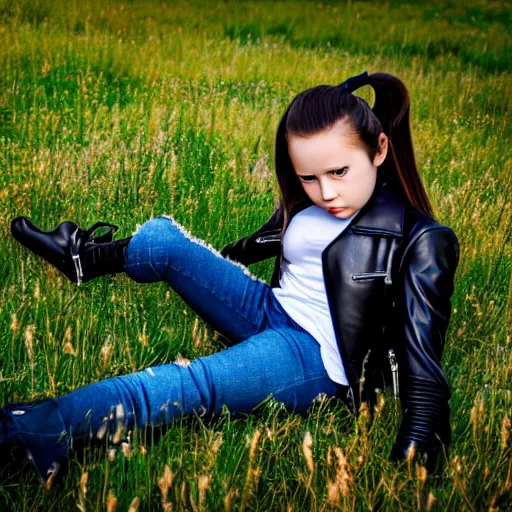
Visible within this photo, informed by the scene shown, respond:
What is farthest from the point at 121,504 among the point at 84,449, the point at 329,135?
the point at 329,135

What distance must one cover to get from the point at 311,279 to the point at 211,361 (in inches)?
19.2

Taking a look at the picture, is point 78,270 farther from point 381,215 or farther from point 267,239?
point 381,215

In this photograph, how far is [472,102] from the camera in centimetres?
663

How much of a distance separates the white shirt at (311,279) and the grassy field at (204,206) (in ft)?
0.69

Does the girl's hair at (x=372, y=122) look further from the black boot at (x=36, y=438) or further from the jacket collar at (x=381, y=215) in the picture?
the black boot at (x=36, y=438)

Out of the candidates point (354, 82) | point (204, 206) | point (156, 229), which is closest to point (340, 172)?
point (354, 82)

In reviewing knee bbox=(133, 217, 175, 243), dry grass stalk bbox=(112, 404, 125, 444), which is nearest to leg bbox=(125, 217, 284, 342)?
knee bbox=(133, 217, 175, 243)

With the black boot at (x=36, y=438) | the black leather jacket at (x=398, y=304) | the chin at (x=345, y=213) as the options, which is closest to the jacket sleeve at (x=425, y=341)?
the black leather jacket at (x=398, y=304)

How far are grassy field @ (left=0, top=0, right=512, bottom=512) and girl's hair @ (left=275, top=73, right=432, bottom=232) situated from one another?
0.69 meters

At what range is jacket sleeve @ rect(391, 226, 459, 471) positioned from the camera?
2221mm

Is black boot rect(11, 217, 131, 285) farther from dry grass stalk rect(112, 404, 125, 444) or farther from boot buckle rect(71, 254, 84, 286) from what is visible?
dry grass stalk rect(112, 404, 125, 444)

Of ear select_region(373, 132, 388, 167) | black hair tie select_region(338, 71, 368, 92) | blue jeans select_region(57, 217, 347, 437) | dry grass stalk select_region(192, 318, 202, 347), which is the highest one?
black hair tie select_region(338, 71, 368, 92)

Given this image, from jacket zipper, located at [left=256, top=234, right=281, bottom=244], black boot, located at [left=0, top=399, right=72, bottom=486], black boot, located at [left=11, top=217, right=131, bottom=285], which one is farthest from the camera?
black boot, located at [left=11, top=217, right=131, bottom=285]

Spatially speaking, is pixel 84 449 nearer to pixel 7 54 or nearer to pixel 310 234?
pixel 310 234
